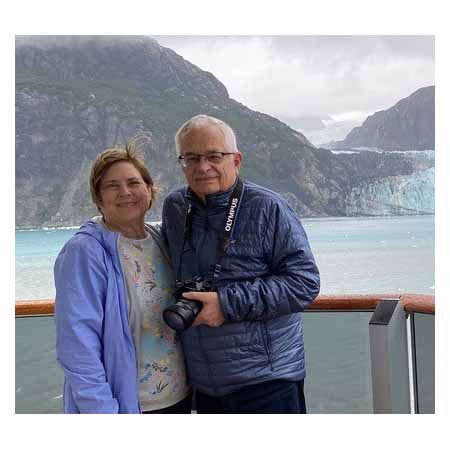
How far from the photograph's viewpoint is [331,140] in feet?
86.4

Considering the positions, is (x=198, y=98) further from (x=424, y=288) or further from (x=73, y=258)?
(x=73, y=258)

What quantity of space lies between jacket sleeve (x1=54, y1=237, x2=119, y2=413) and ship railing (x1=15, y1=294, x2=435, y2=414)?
715 millimetres

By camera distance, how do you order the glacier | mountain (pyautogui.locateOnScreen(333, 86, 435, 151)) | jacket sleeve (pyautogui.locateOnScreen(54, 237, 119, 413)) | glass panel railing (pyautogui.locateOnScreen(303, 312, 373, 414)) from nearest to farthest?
jacket sleeve (pyautogui.locateOnScreen(54, 237, 119, 413))
glass panel railing (pyautogui.locateOnScreen(303, 312, 373, 414))
mountain (pyautogui.locateOnScreen(333, 86, 435, 151))
the glacier

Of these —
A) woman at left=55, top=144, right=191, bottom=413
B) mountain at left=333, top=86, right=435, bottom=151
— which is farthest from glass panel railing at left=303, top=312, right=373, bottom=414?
mountain at left=333, top=86, right=435, bottom=151

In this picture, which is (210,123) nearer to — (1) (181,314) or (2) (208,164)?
(2) (208,164)

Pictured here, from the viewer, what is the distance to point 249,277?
4.15ft

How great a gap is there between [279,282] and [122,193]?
1.39 feet

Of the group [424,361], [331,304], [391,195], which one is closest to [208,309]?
[331,304]

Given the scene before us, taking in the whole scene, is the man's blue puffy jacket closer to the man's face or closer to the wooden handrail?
the man's face

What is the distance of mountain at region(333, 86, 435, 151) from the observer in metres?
22.1

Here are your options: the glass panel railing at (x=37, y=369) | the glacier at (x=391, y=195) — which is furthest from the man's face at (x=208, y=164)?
the glacier at (x=391, y=195)

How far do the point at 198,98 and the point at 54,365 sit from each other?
2586 centimetres

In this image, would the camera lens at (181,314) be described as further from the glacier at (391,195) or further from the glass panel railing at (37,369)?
the glacier at (391,195)

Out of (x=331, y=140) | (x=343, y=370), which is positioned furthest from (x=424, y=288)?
(x=343, y=370)
